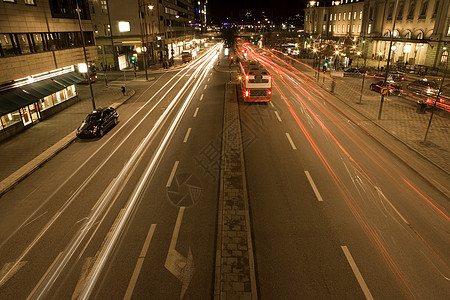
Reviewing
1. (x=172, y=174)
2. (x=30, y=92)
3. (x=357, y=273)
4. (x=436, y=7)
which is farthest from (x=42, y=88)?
(x=436, y=7)

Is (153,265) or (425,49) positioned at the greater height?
Answer: (425,49)

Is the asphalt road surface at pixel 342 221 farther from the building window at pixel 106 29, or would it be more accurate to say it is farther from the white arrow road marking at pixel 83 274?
the building window at pixel 106 29

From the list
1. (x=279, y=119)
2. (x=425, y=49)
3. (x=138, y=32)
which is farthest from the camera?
(x=138, y=32)

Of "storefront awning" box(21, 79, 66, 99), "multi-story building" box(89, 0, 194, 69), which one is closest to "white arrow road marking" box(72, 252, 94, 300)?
"storefront awning" box(21, 79, 66, 99)

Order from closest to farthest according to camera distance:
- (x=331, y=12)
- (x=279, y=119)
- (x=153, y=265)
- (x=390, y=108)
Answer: (x=153, y=265) → (x=279, y=119) → (x=390, y=108) → (x=331, y=12)

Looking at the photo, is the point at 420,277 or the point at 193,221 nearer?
the point at 420,277

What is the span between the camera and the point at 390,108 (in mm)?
26312

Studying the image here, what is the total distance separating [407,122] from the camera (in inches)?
868

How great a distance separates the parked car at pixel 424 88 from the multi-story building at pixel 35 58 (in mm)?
35354

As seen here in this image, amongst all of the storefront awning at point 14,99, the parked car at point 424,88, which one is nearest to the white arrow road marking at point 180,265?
the storefront awning at point 14,99

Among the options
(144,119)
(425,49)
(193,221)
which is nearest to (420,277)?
(193,221)

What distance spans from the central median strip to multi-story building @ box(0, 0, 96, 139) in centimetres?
1613

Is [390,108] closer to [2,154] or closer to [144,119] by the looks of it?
[144,119]

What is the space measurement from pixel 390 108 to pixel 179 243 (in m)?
25.6
